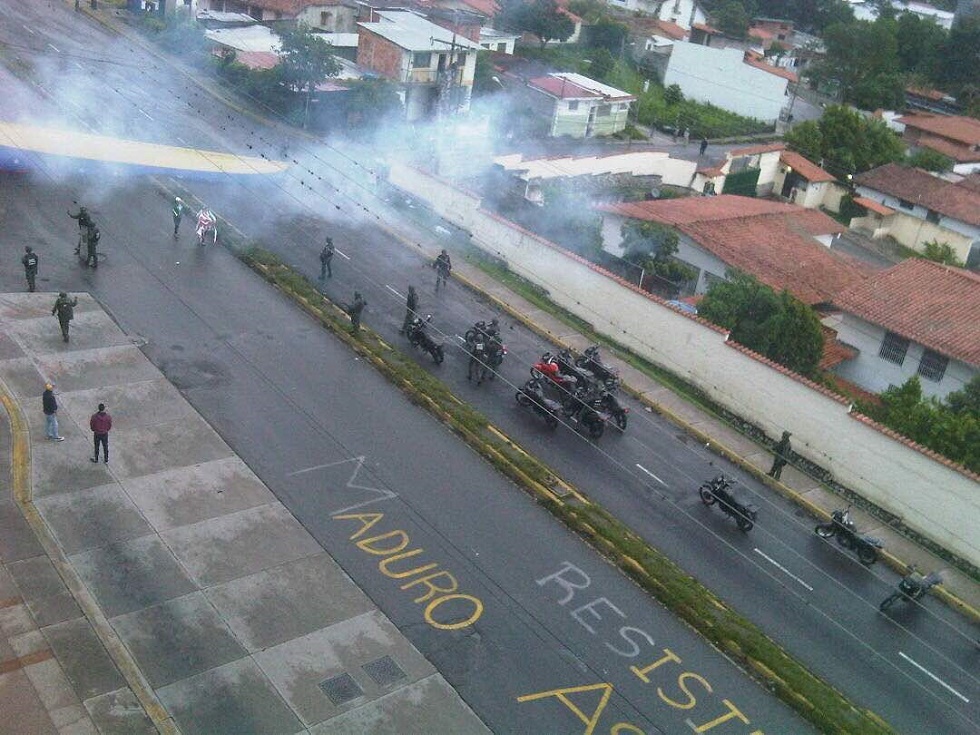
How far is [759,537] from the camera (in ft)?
76.9

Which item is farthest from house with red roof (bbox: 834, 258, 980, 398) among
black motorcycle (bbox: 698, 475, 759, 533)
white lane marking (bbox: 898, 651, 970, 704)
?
white lane marking (bbox: 898, 651, 970, 704)

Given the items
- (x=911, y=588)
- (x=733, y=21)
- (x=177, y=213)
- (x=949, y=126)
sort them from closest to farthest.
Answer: (x=911, y=588) → (x=177, y=213) → (x=949, y=126) → (x=733, y=21)

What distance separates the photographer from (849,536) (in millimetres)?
23578

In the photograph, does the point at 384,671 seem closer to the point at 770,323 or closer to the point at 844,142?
the point at 770,323

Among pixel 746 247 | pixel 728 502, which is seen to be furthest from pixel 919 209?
pixel 728 502

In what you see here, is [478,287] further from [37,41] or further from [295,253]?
[37,41]

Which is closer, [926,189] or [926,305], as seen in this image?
[926,305]

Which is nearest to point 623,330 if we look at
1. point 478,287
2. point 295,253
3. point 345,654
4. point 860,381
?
point 478,287

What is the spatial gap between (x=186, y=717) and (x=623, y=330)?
21.1 m

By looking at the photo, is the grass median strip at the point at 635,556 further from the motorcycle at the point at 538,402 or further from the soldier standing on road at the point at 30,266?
the soldier standing on road at the point at 30,266

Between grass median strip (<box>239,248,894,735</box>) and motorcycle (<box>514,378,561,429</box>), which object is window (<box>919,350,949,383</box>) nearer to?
motorcycle (<box>514,378,561,429</box>)

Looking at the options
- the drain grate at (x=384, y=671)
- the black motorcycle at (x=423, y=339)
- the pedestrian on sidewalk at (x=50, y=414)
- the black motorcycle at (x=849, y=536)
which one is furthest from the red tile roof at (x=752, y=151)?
the drain grate at (x=384, y=671)

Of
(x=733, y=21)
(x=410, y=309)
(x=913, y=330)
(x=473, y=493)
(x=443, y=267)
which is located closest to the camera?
(x=473, y=493)

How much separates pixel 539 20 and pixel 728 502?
6242 cm
